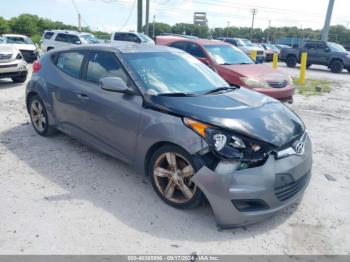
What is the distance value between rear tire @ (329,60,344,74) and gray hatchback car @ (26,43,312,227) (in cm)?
1834

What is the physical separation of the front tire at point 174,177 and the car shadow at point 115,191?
13 centimetres

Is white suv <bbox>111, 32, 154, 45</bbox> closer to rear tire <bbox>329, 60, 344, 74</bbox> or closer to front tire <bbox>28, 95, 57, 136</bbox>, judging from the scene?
rear tire <bbox>329, 60, 344, 74</bbox>

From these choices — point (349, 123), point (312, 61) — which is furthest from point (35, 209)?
point (312, 61)

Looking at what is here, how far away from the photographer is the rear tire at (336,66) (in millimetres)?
20078

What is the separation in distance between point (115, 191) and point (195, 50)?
601cm

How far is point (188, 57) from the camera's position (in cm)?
474

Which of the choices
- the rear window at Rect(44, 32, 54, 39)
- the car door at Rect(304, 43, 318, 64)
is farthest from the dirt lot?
the car door at Rect(304, 43, 318, 64)

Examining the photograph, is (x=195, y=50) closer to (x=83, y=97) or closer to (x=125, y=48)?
(x=125, y=48)

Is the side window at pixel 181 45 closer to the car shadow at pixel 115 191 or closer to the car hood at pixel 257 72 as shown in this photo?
the car hood at pixel 257 72

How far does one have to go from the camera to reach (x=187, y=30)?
241ft

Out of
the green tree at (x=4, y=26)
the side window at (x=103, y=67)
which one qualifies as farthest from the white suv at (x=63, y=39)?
the green tree at (x=4, y=26)

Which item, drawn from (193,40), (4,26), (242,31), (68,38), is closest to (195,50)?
(193,40)

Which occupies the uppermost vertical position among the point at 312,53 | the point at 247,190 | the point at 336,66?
the point at 247,190

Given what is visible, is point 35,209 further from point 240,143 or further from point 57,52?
point 57,52
